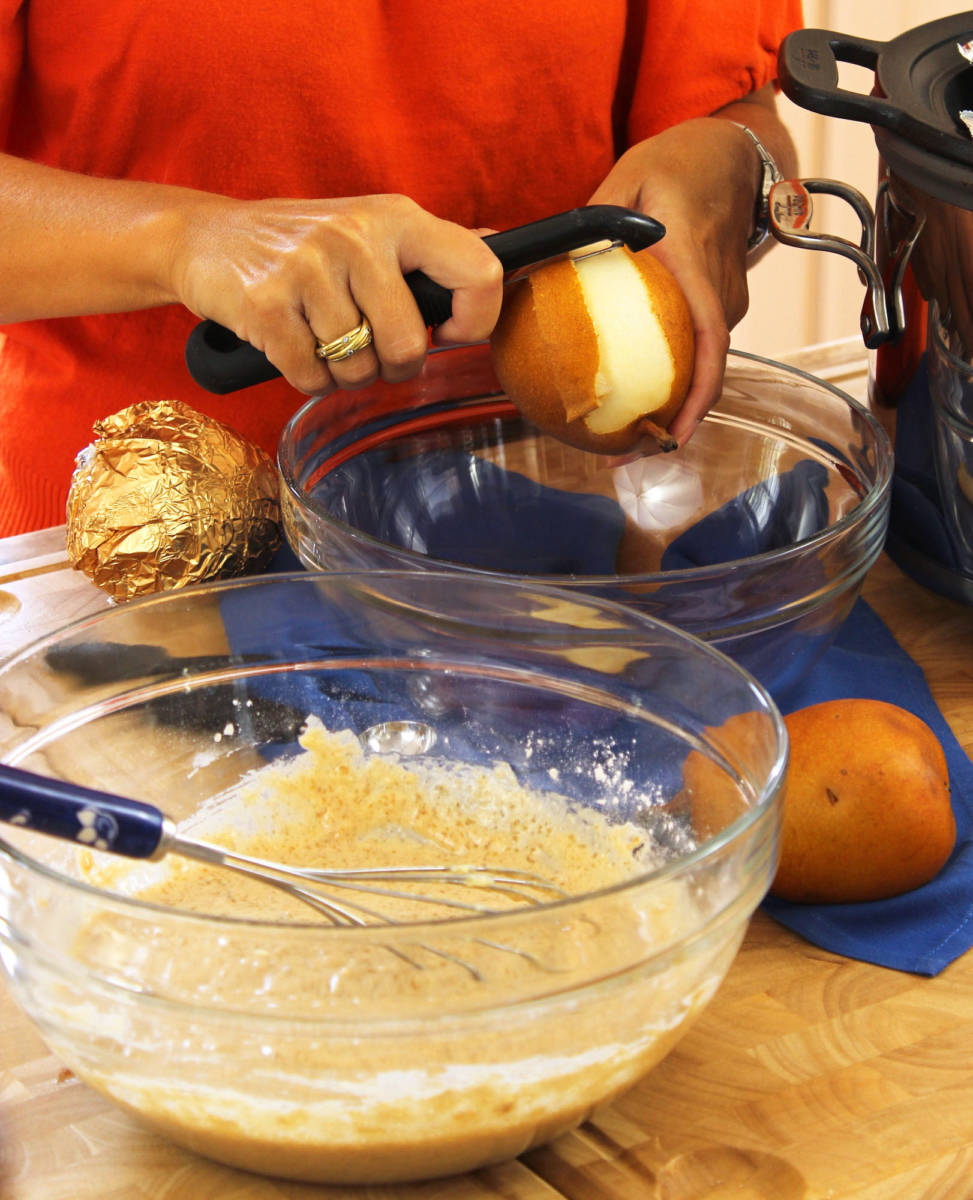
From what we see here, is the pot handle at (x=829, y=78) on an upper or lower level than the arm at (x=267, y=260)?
upper

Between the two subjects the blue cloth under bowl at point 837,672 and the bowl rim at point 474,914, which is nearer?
the bowl rim at point 474,914

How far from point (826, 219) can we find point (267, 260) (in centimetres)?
205

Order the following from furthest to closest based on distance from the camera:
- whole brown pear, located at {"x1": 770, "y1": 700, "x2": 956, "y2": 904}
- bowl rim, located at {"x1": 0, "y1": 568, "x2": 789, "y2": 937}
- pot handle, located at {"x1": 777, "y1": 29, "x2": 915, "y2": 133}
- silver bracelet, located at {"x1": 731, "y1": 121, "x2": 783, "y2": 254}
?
silver bracelet, located at {"x1": 731, "y1": 121, "x2": 783, "y2": 254}, pot handle, located at {"x1": 777, "y1": 29, "x2": 915, "y2": 133}, whole brown pear, located at {"x1": 770, "y1": 700, "x2": 956, "y2": 904}, bowl rim, located at {"x1": 0, "y1": 568, "x2": 789, "y2": 937}

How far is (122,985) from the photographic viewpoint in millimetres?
417

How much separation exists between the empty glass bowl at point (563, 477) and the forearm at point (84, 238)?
0.52 ft

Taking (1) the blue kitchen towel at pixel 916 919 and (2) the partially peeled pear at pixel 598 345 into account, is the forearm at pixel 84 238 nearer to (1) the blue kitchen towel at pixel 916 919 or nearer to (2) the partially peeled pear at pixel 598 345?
(2) the partially peeled pear at pixel 598 345

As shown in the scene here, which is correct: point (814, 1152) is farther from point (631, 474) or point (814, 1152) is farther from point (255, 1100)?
point (631, 474)

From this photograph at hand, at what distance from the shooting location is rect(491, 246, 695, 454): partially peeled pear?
72 cm

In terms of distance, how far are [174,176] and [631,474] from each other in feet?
1.57

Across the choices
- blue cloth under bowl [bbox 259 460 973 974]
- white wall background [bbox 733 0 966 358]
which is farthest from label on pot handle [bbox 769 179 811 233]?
white wall background [bbox 733 0 966 358]

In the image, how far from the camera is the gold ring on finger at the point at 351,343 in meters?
0.76

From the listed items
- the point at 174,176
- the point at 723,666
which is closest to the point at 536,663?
the point at 723,666

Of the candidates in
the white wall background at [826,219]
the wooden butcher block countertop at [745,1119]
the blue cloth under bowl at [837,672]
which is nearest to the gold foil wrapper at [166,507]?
the blue cloth under bowl at [837,672]

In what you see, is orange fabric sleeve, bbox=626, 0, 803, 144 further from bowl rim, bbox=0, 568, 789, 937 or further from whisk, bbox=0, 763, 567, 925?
whisk, bbox=0, 763, 567, 925
